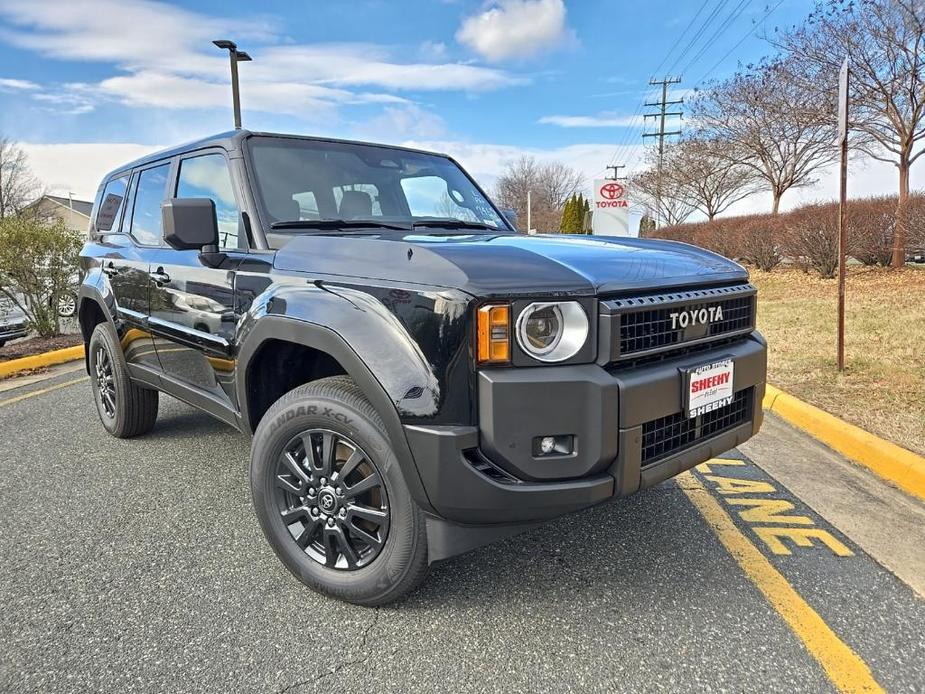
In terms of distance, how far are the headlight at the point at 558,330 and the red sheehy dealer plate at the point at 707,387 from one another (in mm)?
488

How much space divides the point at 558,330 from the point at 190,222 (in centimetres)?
169

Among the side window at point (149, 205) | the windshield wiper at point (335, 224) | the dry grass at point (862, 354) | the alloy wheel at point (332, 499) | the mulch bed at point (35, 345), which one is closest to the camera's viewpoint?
the alloy wheel at point (332, 499)

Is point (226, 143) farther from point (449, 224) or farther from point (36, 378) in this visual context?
point (36, 378)

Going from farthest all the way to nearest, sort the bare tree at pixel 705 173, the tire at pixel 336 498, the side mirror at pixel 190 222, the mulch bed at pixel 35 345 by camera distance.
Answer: the bare tree at pixel 705 173
the mulch bed at pixel 35 345
the side mirror at pixel 190 222
the tire at pixel 336 498

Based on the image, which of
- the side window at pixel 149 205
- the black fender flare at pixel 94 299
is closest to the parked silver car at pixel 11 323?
the black fender flare at pixel 94 299

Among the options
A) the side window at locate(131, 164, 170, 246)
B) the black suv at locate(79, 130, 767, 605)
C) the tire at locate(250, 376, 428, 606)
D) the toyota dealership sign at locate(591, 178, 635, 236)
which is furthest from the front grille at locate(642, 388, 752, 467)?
the toyota dealership sign at locate(591, 178, 635, 236)

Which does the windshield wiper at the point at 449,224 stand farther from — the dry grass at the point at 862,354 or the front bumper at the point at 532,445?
the dry grass at the point at 862,354

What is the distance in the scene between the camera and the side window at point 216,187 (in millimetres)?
2982

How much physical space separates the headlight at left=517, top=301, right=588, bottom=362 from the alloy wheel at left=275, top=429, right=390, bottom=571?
734 mm

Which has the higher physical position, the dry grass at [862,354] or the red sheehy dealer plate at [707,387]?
the red sheehy dealer plate at [707,387]

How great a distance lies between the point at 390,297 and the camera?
2102mm

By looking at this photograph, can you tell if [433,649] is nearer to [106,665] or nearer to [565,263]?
[106,665]

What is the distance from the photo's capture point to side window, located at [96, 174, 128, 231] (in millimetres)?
4367

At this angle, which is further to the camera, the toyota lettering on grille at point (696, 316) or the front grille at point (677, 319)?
the toyota lettering on grille at point (696, 316)
